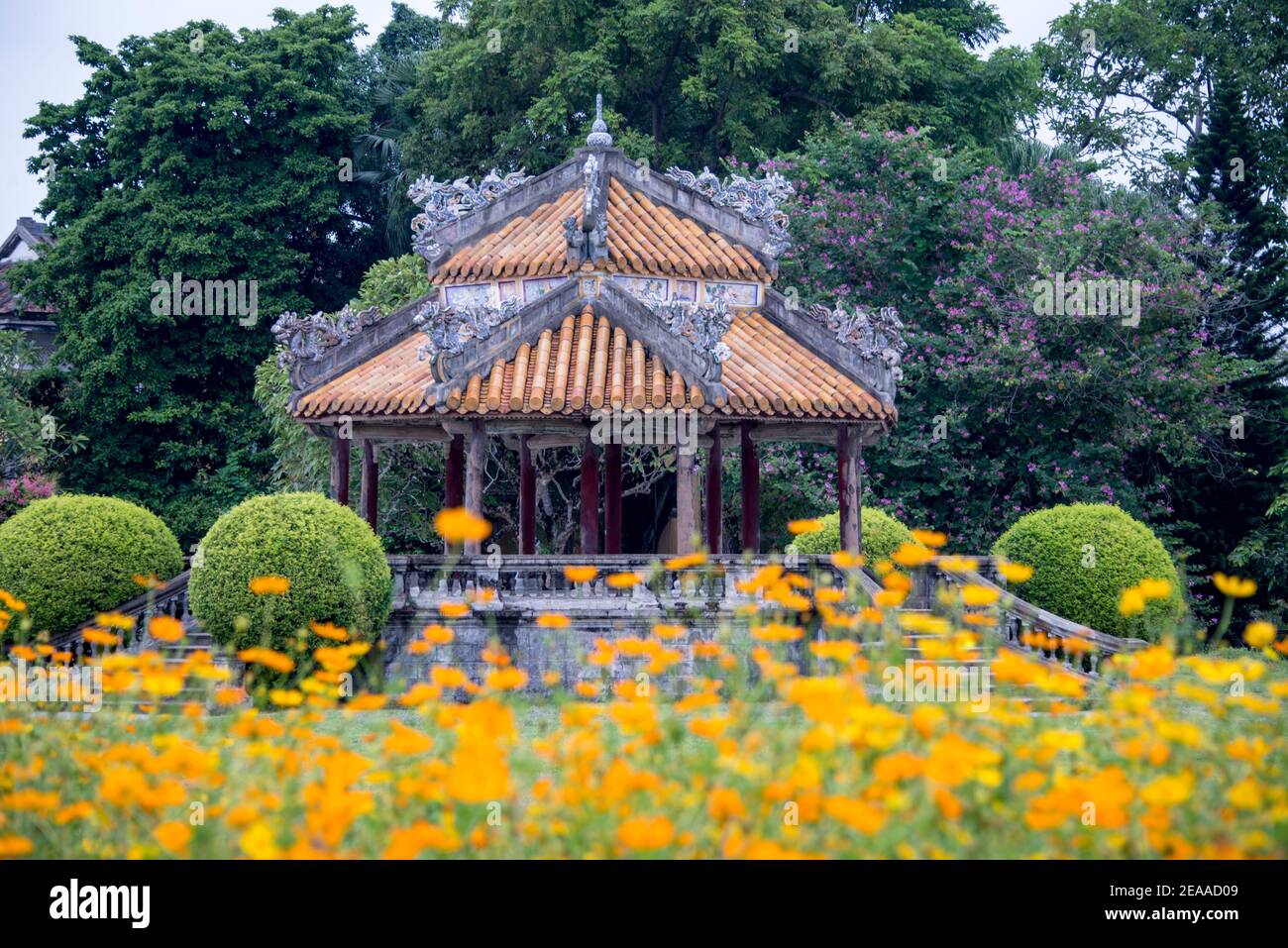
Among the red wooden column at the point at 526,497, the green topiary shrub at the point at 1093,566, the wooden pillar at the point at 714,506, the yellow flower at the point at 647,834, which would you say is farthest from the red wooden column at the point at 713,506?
the yellow flower at the point at 647,834

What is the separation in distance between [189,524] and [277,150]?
1083 cm

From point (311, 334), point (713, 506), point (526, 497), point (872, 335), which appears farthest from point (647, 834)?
point (526, 497)

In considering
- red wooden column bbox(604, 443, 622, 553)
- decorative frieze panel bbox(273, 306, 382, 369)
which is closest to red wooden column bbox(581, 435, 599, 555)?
red wooden column bbox(604, 443, 622, 553)

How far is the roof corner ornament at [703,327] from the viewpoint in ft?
56.8

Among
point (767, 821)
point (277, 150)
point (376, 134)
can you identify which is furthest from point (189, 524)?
point (767, 821)

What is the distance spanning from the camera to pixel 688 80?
35.5 meters

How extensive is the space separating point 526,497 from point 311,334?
4.65 m

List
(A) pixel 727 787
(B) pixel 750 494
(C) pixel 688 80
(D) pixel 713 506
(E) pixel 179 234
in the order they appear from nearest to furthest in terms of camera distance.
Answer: (A) pixel 727 787 < (B) pixel 750 494 < (D) pixel 713 506 < (C) pixel 688 80 < (E) pixel 179 234

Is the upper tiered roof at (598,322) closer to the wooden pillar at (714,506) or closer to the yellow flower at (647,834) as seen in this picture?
the wooden pillar at (714,506)

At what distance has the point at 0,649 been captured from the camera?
59.5 ft

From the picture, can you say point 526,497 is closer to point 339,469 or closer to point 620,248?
point 339,469

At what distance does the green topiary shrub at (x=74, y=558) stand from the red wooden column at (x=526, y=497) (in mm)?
5576

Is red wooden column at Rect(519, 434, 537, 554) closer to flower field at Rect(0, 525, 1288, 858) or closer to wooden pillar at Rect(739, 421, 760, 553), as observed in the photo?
wooden pillar at Rect(739, 421, 760, 553)
